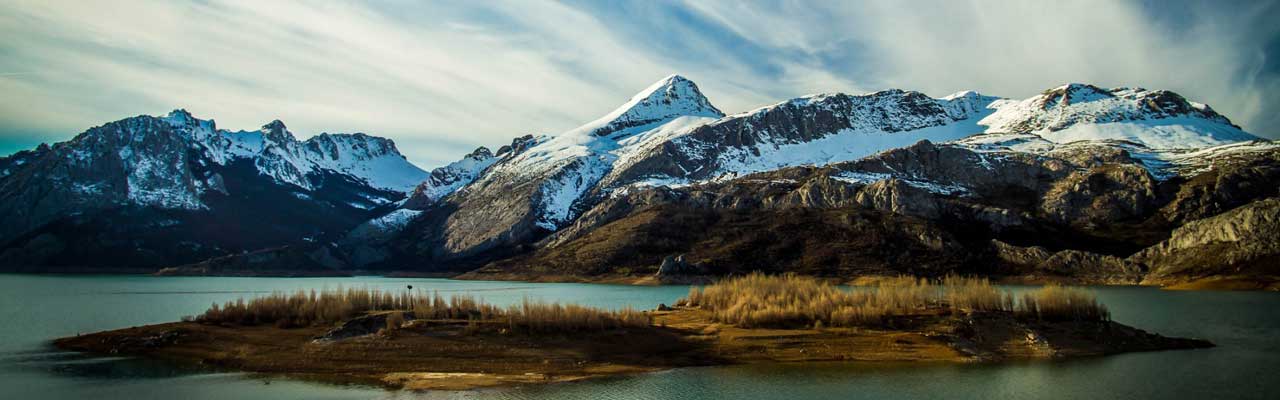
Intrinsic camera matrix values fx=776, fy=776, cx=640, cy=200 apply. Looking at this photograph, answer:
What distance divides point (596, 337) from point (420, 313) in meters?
10.5

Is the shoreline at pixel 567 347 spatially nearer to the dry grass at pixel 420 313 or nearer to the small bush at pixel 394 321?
the small bush at pixel 394 321

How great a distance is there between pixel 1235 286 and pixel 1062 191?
225 ft

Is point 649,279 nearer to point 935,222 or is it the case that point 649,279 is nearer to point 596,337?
point 935,222

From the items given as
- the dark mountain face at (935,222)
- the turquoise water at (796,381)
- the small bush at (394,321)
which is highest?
the dark mountain face at (935,222)

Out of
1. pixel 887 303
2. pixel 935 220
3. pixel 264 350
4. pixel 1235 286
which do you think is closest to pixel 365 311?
pixel 264 350

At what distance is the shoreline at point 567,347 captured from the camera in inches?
1379

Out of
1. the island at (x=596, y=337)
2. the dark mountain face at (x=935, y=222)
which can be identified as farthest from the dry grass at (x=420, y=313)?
the dark mountain face at (x=935, y=222)

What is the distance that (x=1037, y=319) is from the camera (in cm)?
4275

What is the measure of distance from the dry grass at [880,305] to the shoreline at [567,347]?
106 cm

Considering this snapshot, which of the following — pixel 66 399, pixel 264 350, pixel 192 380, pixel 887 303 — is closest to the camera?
pixel 66 399

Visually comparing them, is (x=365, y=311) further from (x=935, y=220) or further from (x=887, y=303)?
(x=935, y=220)

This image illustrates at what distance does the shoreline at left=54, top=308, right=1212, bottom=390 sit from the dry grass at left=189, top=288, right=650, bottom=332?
752mm

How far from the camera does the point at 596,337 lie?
39.5 m

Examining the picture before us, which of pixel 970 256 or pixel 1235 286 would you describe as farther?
pixel 970 256
